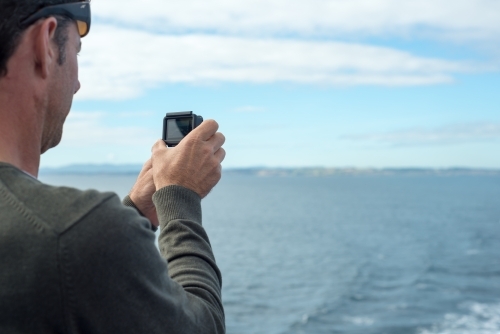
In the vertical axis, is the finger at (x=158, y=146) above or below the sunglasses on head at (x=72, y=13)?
below

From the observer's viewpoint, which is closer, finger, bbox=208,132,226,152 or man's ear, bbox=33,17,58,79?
man's ear, bbox=33,17,58,79

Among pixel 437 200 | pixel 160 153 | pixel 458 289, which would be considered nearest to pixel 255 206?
pixel 437 200

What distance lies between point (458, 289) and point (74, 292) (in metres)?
41.5

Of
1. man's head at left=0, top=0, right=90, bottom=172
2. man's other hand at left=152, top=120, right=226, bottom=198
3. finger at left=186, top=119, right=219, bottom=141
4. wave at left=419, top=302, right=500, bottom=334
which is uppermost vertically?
man's head at left=0, top=0, right=90, bottom=172

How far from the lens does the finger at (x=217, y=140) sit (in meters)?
1.66

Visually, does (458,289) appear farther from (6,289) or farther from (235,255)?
(6,289)

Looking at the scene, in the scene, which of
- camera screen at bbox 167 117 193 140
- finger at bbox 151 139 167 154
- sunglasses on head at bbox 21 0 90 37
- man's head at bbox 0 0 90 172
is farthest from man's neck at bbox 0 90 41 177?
camera screen at bbox 167 117 193 140

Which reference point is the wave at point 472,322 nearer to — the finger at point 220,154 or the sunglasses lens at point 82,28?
the finger at point 220,154

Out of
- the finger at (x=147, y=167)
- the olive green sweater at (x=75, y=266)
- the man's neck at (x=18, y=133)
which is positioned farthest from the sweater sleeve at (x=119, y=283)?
the finger at (x=147, y=167)

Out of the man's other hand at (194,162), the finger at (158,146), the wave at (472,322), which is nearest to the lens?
the man's other hand at (194,162)

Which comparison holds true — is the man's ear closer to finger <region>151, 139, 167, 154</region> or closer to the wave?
finger <region>151, 139, 167, 154</region>

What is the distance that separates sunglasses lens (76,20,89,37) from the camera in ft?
4.70

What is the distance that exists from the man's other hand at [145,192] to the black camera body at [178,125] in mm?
136

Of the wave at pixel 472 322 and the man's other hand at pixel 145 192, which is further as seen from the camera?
the wave at pixel 472 322
